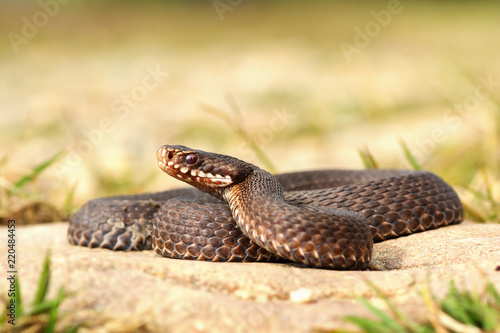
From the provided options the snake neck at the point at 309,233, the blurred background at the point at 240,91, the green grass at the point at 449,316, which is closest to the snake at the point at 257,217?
the snake neck at the point at 309,233

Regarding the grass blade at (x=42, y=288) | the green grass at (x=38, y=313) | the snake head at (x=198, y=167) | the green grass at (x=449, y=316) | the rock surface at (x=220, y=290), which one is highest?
the snake head at (x=198, y=167)

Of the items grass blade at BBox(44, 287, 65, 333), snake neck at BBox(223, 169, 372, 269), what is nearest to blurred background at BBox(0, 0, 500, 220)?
snake neck at BBox(223, 169, 372, 269)

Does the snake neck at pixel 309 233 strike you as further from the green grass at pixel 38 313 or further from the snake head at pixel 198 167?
the green grass at pixel 38 313

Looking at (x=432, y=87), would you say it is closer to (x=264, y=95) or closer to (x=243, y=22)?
(x=264, y=95)

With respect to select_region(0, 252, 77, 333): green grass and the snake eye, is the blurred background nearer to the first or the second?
the snake eye

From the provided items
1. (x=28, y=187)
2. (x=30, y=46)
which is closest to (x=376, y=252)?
(x=28, y=187)

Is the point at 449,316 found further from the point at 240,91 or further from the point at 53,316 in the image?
the point at 240,91

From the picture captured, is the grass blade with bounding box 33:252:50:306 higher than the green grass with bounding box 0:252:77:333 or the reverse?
higher

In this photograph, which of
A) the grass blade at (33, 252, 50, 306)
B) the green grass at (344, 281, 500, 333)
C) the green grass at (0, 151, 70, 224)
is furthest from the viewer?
the green grass at (0, 151, 70, 224)
